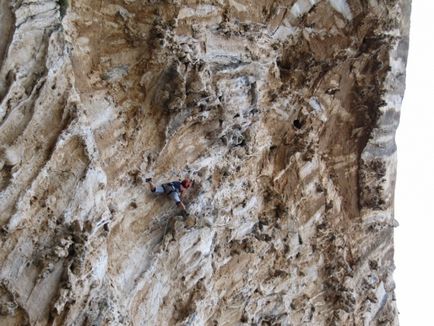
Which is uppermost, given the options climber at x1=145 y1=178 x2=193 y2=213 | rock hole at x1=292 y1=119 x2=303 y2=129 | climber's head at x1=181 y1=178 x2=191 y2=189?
rock hole at x1=292 y1=119 x2=303 y2=129

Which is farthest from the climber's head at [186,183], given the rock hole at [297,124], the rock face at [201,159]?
the rock hole at [297,124]

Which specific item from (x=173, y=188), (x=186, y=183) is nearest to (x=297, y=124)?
(x=186, y=183)

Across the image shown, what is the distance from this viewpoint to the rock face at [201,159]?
32.3 ft

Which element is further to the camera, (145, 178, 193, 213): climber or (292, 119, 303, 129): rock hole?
(292, 119, 303, 129): rock hole

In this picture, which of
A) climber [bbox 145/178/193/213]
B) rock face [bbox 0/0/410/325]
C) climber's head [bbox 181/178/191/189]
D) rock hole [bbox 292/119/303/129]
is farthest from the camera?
rock hole [bbox 292/119/303/129]

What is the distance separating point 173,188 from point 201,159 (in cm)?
125

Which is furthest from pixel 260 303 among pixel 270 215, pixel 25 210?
pixel 25 210

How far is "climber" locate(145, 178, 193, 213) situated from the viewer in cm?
1205

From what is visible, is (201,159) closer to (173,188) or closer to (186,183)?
(186,183)

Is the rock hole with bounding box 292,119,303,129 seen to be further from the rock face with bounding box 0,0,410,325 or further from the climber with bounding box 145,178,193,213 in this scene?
the climber with bounding box 145,178,193,213

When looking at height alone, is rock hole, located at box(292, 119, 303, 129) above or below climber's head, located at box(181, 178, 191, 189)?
above

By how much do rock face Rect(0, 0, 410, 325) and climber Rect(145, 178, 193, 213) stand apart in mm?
159

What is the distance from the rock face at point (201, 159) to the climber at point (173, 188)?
6.3 inches

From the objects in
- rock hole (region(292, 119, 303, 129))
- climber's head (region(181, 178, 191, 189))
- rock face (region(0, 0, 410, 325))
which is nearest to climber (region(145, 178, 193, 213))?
climber's head (region(181, 178, 191, 189))
